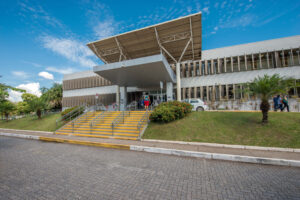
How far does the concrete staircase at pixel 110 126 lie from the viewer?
8.73 meters

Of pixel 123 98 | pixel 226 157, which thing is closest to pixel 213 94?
pixel 123 98

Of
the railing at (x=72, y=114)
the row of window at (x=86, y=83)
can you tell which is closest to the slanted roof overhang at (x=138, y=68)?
the railing at (x=72, y=114)

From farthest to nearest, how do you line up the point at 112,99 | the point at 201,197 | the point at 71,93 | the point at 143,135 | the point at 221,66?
the point at 71,93 → the point at 112,99 → the point at 221,66 → the point at 143,135 → the point at 201,197

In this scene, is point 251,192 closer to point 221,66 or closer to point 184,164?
point 184,164

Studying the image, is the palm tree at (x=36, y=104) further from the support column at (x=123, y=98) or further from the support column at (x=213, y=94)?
the support column at (x=213, y=94)

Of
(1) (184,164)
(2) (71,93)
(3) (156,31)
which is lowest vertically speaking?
(1) (184,164)

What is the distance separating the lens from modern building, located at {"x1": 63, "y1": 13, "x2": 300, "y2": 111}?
14094mm

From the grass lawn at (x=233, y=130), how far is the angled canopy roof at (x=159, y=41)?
34.8ft

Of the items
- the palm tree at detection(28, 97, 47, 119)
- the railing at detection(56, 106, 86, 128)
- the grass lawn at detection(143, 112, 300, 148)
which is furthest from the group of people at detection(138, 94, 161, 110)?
the palm tree at detection(28, 97, 47, 119)

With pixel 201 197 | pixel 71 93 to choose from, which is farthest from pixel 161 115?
pixel 71 93

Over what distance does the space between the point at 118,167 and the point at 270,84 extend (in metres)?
9.17

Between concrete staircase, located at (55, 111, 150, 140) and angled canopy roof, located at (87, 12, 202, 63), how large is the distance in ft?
31.3

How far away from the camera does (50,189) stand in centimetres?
305

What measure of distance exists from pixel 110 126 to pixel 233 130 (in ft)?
28.5
